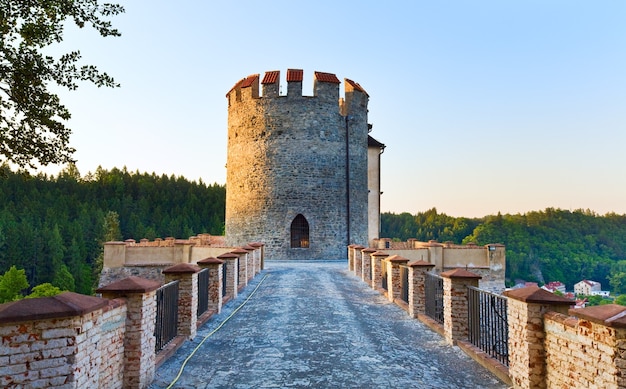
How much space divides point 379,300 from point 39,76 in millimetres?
8887

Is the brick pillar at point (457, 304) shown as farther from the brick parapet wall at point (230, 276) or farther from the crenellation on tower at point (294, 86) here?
the crenellation on tower at point (294, 86)

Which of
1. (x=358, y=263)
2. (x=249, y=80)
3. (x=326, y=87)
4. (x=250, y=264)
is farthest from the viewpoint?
(x=249, y=80)

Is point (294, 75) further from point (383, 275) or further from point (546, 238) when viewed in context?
point (546, 238)

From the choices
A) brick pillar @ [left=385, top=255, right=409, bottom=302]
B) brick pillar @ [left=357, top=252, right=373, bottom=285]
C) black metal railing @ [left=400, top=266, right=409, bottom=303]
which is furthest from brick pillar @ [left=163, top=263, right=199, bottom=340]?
brick pillar @ [left=357, top=252, right=373, bottom=285]

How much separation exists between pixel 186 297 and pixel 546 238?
92925 millimetres

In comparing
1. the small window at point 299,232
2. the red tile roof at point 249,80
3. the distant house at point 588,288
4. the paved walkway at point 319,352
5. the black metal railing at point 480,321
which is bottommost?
the distant house at point 588,288

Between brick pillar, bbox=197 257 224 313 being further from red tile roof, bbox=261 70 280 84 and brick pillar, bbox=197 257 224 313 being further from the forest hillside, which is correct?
the forest hillside

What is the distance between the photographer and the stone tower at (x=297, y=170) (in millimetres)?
23047

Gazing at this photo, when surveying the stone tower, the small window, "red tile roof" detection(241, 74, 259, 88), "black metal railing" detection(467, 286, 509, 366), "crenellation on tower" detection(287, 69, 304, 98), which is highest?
"red tile roof" detection(241, 74, 259, 88)

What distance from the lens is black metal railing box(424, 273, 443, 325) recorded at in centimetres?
816

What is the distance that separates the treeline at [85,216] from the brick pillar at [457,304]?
45.5 meters

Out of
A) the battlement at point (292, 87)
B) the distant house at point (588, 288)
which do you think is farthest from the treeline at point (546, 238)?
the battlement at point (292, 87)

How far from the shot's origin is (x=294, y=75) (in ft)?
76.8

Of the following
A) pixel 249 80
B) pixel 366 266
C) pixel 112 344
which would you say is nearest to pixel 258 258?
pixel 366 266
